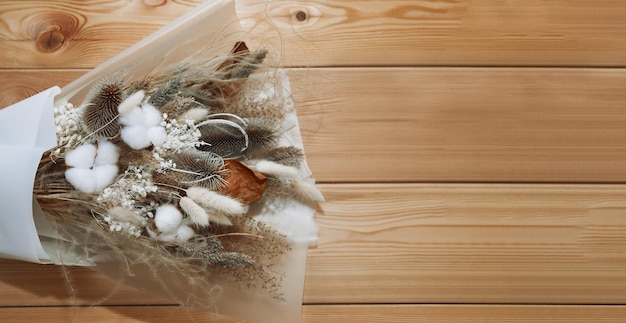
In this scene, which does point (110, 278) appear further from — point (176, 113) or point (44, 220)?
point (176, 113)

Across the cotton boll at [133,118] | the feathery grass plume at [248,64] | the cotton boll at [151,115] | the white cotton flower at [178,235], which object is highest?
the feathery grass plume at [248,64]

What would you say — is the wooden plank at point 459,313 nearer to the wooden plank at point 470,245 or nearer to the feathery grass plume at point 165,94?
the wooden plank at point 470,245

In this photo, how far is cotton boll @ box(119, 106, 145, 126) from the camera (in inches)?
34.5

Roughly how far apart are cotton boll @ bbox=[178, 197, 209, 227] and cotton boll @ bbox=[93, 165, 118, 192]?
0.10 metres

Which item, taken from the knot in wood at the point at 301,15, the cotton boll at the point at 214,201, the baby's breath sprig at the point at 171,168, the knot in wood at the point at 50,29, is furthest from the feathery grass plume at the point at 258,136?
the knot in wood at the point at 50,29

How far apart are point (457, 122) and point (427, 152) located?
72mm

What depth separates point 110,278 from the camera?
40.9 inches

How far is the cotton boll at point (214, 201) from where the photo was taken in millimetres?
868

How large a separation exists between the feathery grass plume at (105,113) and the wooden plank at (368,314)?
0.32m

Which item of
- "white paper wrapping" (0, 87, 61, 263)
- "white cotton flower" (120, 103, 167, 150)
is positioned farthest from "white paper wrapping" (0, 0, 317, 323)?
"white cotton flower" (120, 103, 167, 150)

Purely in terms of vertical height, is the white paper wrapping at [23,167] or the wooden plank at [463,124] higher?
the wooden plank at [463,124]

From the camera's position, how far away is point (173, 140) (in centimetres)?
89

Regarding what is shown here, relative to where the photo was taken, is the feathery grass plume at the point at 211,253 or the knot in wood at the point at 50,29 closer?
the feathery grass plume at the point at 211,253

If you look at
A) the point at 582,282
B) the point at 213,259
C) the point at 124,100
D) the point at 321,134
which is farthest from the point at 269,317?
the point at 582,282
